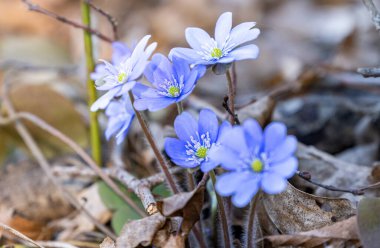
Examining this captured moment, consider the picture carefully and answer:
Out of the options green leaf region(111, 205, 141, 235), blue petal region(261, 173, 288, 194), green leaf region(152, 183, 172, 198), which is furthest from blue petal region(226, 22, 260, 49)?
green leaf region(111, 205, 141, 235)

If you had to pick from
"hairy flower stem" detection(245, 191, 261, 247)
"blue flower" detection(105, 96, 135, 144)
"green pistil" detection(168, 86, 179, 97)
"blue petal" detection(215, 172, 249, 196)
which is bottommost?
"hairy flower stem" detection(245, 191, 261, 247)

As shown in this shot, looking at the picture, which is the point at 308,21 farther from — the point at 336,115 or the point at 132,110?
the point at 132,110

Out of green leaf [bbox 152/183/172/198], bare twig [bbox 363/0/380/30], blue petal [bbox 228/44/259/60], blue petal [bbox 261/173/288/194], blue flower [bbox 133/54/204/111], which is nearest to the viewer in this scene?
blue petal [bbox 261/173/288/194]

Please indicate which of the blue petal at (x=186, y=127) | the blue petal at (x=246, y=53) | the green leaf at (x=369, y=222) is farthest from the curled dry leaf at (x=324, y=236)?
the blue petal at (x=246, y=53)

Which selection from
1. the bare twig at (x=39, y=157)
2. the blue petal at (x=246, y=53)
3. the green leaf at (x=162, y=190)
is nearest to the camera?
the blue petal at (x=246, y=53)

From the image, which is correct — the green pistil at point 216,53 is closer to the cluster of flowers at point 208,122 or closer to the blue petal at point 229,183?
the cluster of flowers at point 208,122

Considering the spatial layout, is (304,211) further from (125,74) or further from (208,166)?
(125,74)

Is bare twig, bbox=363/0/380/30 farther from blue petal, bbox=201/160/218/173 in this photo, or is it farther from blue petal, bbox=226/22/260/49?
blue petal, bbox=201/160/218/173

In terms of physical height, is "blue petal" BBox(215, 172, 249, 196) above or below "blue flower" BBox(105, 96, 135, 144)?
below

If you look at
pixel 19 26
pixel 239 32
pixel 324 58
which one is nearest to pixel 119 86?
pixel 239 32
